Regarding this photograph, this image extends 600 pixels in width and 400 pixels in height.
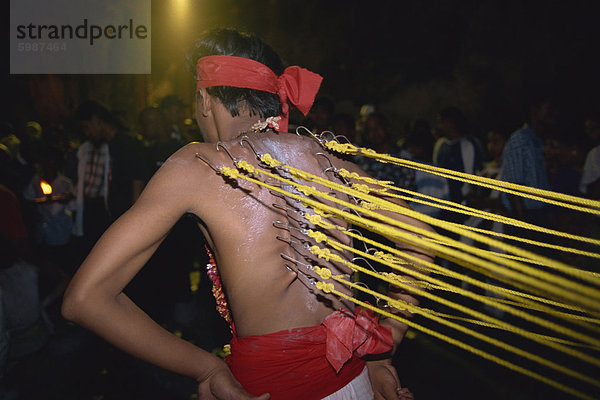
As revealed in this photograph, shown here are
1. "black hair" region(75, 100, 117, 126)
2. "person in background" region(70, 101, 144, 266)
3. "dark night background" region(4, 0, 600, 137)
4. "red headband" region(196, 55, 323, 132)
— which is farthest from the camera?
"dark night background" region(4, 0, 600, 137)

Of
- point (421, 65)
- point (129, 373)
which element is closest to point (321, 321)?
point (129, 373)

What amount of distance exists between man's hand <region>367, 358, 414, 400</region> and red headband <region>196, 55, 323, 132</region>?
0.95 m

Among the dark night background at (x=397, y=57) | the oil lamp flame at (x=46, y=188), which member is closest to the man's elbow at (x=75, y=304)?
the oil lamp flame at (x=46, y=188)

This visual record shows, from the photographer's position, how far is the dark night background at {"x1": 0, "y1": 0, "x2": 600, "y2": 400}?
409 inches

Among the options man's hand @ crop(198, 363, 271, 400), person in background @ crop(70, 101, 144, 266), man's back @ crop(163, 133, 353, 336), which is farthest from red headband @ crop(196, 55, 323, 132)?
person in background @ crop(70, 101, 144, 266)

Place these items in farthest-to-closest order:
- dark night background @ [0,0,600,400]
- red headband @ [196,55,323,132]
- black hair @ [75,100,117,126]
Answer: dark night background @ [0,0,600,400], black hair @ [75,100,117,126], red headband @ [196,55,323,132]

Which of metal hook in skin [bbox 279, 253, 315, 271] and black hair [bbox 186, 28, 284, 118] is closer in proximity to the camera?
metal hook in skin [bbox 279, 253, 315, 271]

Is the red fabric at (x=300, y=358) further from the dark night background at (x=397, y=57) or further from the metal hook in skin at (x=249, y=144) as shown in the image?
the dark night background at (x=397, y=57)

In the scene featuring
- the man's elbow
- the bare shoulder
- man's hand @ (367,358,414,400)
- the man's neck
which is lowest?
man's hand @ (367,358,414,400)

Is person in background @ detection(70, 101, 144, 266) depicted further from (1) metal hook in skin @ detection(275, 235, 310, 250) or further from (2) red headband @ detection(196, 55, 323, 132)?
(1) metal hook in skin @ detection(275, 235, 310, 250)

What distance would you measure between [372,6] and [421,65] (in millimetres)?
2695

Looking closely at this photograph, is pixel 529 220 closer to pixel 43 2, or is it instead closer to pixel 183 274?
pixel 183 274

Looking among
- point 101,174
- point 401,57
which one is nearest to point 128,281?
point 101,174

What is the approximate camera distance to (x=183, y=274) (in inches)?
158
